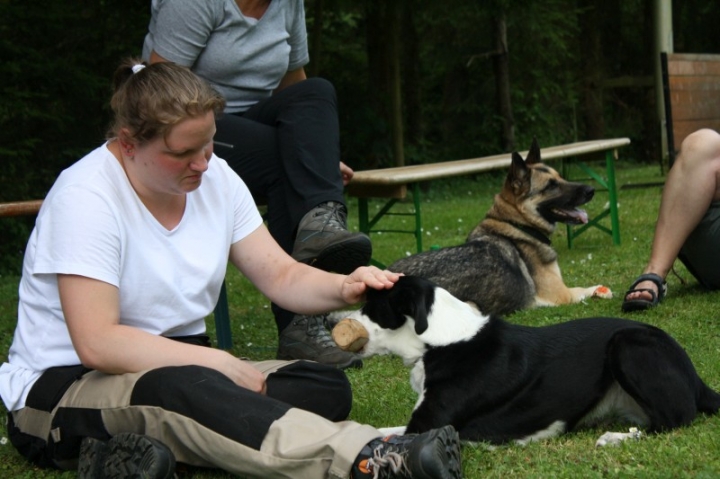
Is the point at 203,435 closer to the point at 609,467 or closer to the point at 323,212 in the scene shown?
the point at 609,467

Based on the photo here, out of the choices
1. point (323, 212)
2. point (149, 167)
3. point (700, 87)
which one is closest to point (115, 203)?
point (149, 167)

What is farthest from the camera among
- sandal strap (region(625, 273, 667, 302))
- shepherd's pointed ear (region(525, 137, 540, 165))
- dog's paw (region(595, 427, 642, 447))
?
shepherd's pointed ear (region(525, 137, 540, 165))

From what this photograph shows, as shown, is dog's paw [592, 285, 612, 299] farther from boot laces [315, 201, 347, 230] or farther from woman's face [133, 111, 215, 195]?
woman's face [133, 111, 215, 195]

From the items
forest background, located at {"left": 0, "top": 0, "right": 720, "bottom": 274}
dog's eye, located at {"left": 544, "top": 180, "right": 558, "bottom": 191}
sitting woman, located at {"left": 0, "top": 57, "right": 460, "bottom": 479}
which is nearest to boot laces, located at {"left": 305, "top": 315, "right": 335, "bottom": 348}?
sitting woman, located at {"left": 0, "top": 57, "right": 460, "bottom": 479}

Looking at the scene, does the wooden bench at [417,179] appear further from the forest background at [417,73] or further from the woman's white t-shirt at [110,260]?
the forest background at [417,73]

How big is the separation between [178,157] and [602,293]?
3711mm

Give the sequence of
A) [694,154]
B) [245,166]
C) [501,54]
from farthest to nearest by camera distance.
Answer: [501,54], [694,154], [245,166]

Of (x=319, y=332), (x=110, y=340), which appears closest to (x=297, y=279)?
(x=110, y=340)

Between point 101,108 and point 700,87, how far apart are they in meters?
6.83

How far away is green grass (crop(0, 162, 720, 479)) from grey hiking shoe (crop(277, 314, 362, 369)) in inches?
4.3

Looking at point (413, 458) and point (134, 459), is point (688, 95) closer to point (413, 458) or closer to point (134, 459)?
point (413, 458)

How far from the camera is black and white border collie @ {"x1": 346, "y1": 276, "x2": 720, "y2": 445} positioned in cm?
320

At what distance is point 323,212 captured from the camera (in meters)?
4.51

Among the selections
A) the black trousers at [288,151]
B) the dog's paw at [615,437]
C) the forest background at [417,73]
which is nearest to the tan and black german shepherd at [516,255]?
the black trousers at [288,151]
